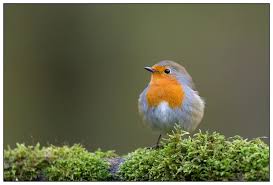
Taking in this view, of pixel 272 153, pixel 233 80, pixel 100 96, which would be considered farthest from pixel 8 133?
pixel 272 153

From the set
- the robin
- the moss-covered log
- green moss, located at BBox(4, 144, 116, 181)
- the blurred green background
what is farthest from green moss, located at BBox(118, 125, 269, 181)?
the blurred green background

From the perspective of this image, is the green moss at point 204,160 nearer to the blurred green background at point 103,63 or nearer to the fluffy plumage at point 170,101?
the fluffy plumage at point 170,101

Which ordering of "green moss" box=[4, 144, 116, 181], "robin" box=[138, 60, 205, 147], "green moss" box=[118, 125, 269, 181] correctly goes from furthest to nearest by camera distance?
"robin" box=[138, 60, 205, 147], "green moss" box=[4, 144, 116, 181], "green moss" box=[118, 125, 269, 181]

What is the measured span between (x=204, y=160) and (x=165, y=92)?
168 cm

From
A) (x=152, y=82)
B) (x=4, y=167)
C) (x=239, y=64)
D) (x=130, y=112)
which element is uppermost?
(x=239, y=64)

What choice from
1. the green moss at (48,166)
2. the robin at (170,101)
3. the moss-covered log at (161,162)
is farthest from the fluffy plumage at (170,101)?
the green moss at (48,166)

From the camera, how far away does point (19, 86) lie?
1041cm

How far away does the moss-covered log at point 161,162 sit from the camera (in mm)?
3887

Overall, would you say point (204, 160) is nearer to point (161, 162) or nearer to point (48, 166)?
point (161, 162)

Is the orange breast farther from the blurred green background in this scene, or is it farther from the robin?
the blurred green background

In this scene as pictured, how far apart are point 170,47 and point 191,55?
434mm

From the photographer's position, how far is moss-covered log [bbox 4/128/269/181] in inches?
153

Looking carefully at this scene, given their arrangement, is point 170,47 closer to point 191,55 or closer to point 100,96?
point 191,55

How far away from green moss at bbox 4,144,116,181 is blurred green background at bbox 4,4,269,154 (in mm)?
5133
